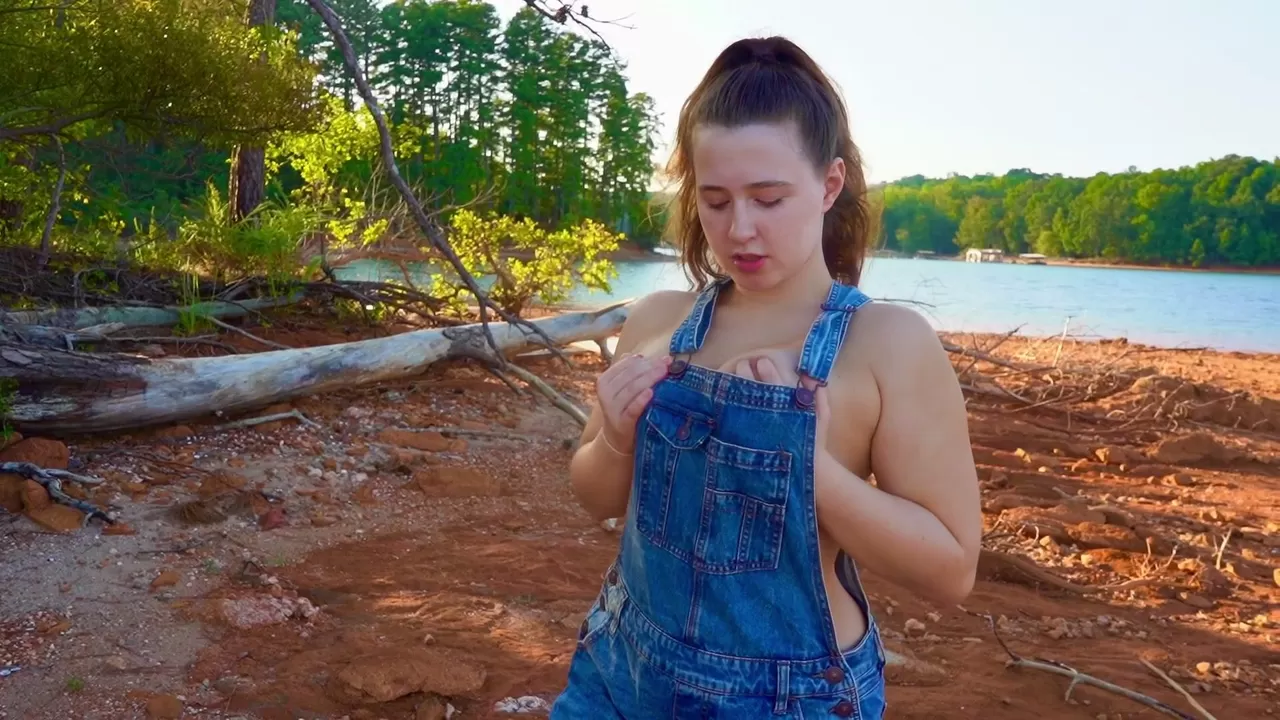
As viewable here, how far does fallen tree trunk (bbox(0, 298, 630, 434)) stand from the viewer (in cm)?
460

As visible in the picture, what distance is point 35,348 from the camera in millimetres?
4668

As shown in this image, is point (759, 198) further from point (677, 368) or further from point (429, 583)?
point (429, 583)

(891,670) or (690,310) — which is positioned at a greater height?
(690,310)

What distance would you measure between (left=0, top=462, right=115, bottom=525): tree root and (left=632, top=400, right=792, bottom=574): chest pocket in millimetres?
3308

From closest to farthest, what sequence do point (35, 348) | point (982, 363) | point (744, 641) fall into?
point (744, 641) → point (35, 348) → point (982, 363)

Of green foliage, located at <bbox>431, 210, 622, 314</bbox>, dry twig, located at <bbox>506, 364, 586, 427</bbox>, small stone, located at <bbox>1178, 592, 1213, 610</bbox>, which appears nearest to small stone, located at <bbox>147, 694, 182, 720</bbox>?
dry twig, located at <bbox>506, 364, 586, 427</bbox>

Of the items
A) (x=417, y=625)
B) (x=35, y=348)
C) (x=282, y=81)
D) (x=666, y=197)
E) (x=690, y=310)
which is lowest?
(x=417, y=625)

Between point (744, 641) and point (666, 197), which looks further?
point (666, 197)

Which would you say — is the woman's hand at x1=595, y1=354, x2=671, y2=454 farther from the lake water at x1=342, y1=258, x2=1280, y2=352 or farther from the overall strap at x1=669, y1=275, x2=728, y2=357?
the lake water at x1=342, y1=258, x2=1280, y2=352

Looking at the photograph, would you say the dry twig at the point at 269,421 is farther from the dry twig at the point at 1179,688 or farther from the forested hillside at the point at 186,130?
the dry twig at the point at 1179,688

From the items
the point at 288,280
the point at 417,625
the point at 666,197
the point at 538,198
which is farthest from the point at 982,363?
the point at 538,198

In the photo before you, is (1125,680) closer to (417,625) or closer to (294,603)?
(417,625)

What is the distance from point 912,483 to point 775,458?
0.21m

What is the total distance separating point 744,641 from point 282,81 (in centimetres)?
553
